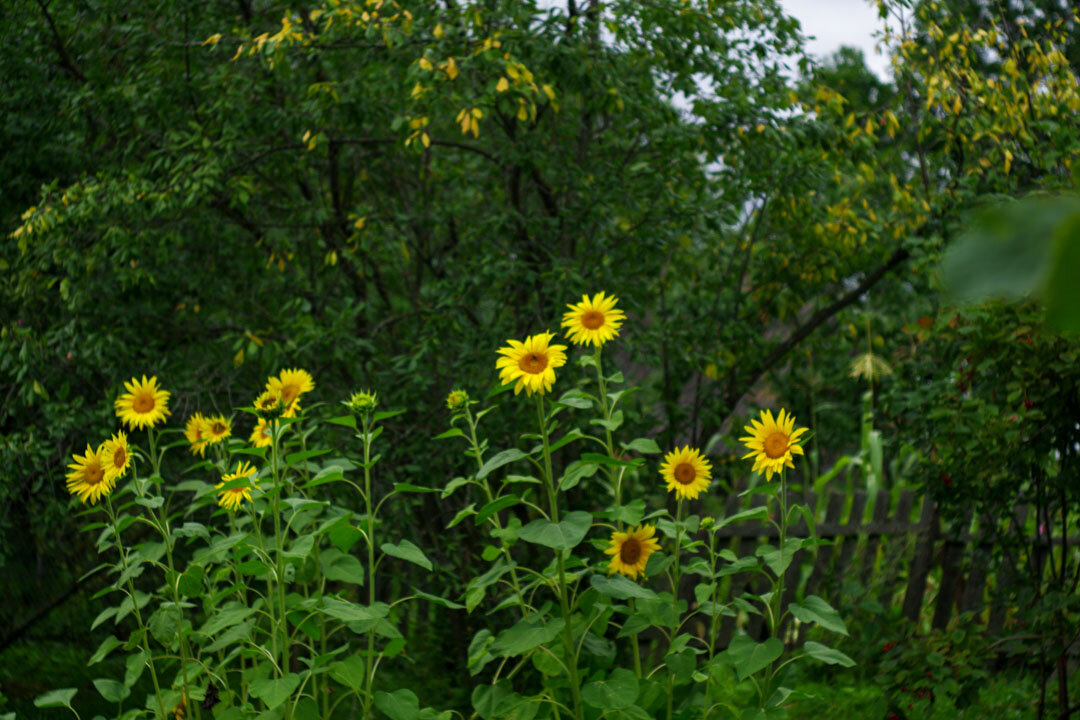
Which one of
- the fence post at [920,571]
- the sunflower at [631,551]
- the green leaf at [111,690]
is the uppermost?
the fence post at [920,571]

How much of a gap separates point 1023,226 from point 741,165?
4.45m

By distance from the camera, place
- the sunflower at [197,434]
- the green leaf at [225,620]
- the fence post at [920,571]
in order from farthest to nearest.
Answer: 1. the fence post at [920,571]
2. the sunflower at [197,434]
3. the green leaf at [225,620]

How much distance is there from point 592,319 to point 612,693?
836mm

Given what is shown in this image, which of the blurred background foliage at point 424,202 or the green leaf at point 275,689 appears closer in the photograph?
the green leaf at point 275,689

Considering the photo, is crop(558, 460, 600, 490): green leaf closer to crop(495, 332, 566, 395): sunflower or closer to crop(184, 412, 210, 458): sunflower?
crop(495, 332, 566, 395): sunflower

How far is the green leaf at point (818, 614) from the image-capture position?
84.4 inches

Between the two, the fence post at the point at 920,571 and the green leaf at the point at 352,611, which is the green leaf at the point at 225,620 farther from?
the fence post at the point at 920,571

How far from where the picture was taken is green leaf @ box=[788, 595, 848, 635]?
214 cm

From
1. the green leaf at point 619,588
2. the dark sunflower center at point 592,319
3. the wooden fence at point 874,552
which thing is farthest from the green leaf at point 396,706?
the wooden fence at point 874,552

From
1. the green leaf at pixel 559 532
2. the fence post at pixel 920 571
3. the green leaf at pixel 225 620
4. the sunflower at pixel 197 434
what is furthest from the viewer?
the fence post at pixel 920 571

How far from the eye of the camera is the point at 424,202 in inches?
209

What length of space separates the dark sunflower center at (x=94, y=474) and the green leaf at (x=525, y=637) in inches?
40.6

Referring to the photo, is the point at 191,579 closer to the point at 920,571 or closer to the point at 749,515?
the point at 749,515

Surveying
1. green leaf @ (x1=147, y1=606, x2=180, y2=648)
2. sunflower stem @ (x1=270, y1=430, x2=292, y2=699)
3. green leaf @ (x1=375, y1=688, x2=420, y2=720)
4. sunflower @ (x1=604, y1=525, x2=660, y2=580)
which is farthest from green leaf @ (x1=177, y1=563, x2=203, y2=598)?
sunflower @ (x1=604, y1=525, x2=660, y2=580)
